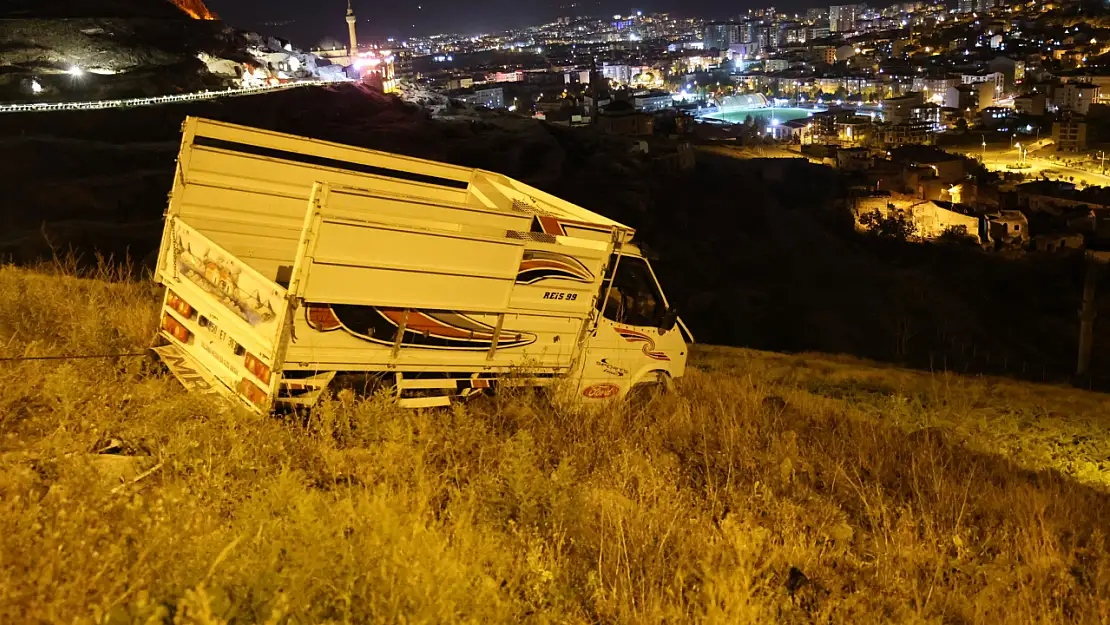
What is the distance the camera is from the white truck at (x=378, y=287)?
5023mm

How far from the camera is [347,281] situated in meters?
5.03

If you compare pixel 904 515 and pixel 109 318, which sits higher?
pixel 109 318

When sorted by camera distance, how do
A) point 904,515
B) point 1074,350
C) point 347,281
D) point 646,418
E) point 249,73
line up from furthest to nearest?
point 249,73 → point 1074,350 → point 646,418 → point 347,281 → point 904,515

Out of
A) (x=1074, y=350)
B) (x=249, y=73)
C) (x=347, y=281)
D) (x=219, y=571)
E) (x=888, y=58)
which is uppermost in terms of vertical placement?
(x=888, y=58)

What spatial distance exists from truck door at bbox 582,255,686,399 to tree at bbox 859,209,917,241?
3626 centimetres

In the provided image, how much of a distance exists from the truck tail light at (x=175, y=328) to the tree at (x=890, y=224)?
3953cm

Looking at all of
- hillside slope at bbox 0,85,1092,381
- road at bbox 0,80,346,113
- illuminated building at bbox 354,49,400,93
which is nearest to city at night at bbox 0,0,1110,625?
hillside slope at bbox 0,85,1092,381

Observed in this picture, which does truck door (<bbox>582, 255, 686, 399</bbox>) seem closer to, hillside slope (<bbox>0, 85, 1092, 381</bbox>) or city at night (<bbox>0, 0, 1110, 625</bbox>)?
A: city at night (<bbox>0, 0, 1110, 625</bbox>)

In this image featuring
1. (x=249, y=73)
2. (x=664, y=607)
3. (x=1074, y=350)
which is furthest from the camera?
(x=249, y=73)

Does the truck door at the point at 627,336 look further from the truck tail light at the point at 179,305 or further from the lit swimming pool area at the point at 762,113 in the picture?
the lit swimming pool area at the point at 762,113

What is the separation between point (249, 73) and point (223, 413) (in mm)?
50541

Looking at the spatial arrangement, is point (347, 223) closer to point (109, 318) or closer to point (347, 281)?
point (347, 281)

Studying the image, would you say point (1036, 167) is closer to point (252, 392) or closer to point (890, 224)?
point (890, 224)

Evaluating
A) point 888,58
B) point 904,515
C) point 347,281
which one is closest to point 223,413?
point 347,281
